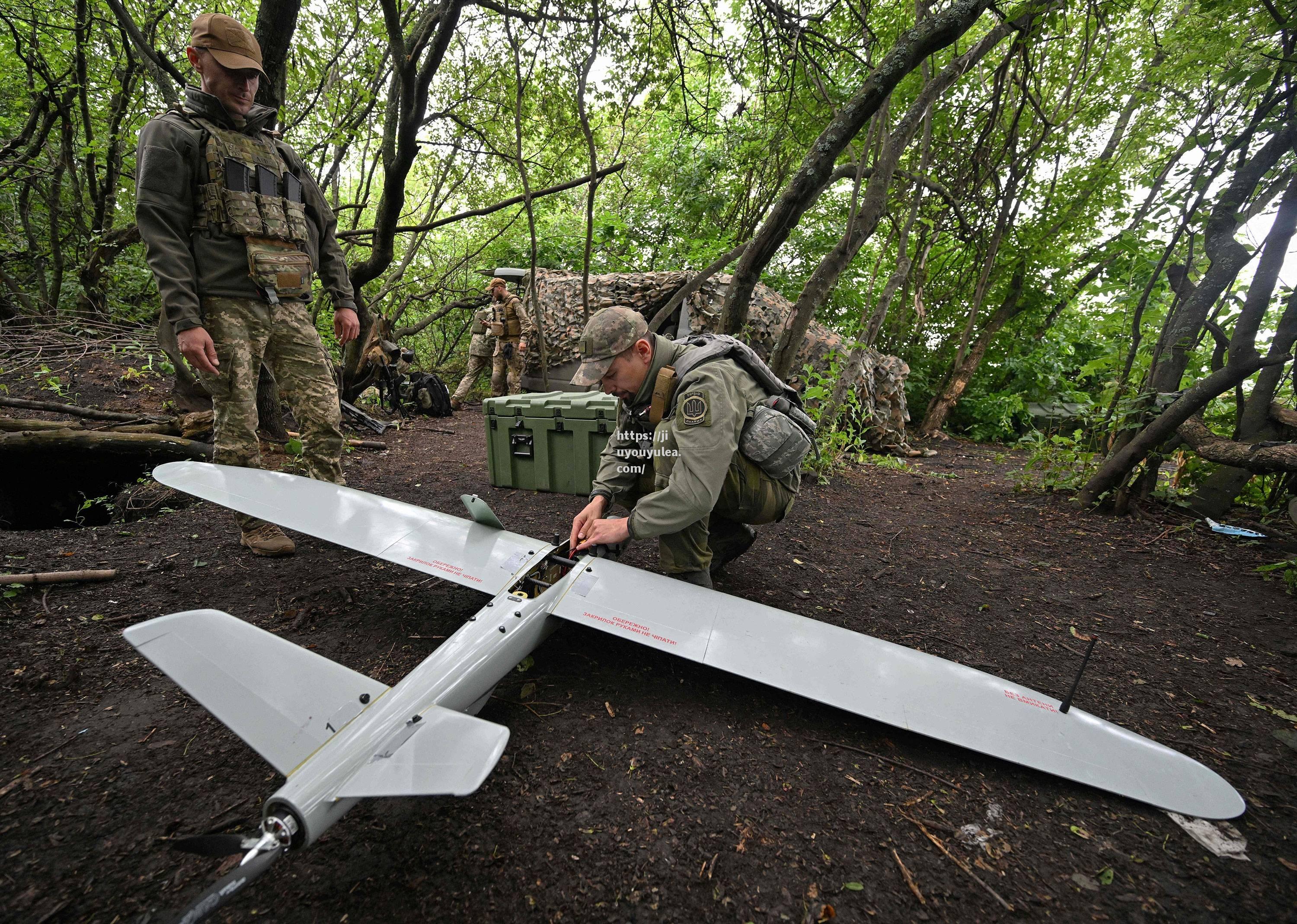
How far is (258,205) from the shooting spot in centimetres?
272

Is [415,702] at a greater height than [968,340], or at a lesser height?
lesser

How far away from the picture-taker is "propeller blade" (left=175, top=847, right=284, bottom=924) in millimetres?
911

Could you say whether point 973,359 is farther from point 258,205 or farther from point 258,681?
point 258,681

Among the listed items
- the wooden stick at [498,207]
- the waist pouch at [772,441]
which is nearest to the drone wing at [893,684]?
the waist pouch at [772,441]

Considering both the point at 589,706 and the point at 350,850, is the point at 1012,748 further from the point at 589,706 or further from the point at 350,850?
the point at 350,850

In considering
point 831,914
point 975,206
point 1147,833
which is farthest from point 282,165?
point 975,206

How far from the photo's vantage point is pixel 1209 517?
4.08 metres

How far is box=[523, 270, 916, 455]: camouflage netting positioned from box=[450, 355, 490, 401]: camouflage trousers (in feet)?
3.97

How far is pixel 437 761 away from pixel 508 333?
30.6ft

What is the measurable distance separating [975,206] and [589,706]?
8.09 metres

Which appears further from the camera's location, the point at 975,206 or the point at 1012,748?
the point at 975,206

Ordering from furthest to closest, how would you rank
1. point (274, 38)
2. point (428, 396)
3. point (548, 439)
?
point (428, 396), point (548, 439), point (274, 38)

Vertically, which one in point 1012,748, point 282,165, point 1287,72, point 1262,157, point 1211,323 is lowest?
point 1012,748

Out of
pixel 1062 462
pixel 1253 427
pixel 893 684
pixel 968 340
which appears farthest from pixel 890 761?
pixel 968 340
